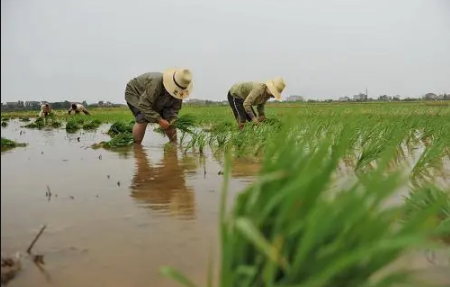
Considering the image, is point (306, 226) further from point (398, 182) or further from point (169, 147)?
point (169, 147)

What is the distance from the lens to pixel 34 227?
1789 mm

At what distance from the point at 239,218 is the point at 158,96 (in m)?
4.24

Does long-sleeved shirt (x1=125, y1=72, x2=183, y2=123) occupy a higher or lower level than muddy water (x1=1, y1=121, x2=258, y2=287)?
higher

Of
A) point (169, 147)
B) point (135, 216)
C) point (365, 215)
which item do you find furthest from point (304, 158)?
point (169, 147)

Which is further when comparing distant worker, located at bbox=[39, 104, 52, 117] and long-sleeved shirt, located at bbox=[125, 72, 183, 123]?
distant worker, located at bbox=[39, 104, 52, 117]

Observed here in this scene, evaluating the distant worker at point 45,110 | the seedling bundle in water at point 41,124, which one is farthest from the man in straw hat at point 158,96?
the distant worker at point 45,110

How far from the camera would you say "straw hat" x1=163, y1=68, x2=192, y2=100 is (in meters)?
4.53

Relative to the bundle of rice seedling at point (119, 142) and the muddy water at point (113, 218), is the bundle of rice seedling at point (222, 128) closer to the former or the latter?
the bundle of rice seedling at point (119, 142)

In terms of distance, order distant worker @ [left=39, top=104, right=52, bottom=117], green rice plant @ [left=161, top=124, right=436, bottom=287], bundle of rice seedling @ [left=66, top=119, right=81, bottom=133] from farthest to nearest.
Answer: distant worker @ [left=39, top=104, right=52, bottom=117] → bundle of rice seedling @ [left=66, top=119, right=81, bottom=133] → green rice plant @ [left=161, top=124, right=436, bottom=287]

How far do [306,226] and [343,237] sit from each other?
3.0 inches

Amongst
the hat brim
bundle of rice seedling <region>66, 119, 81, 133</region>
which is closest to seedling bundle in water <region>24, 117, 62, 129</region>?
bundle of rice seedling <region>66, 119, 81, 133</region>

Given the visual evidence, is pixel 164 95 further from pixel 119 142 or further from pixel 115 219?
pixel 115 219

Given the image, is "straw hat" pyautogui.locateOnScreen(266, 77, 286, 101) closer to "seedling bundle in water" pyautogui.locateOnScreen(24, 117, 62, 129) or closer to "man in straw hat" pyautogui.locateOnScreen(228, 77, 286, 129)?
"man in straw hat" pyautogui.locateOnScreen(228, 77, 286, 129)

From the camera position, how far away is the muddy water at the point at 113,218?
1388 millimetres
